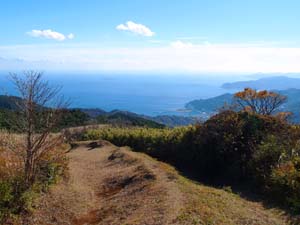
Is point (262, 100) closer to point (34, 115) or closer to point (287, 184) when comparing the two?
point (287, 184)

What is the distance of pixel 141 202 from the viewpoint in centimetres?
1002

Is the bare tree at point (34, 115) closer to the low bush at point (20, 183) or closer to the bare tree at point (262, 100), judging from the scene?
the low bush at point (20, 183)

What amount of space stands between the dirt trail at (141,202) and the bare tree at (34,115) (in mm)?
1252

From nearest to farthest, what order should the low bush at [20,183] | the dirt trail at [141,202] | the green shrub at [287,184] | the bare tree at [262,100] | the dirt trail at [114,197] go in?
the dirt trail at [141,202]
the dirt trail at [114,197]
the low bush at [20,183]
the green shrub at [287,184]
the bare tree at [262,100]

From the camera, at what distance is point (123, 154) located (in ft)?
56.2

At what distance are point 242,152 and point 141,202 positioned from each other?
18.6ft

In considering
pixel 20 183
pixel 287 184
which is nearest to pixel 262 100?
pixel 287 184

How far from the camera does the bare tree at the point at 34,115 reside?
10406 mm

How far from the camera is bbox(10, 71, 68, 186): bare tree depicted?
10.4 meters

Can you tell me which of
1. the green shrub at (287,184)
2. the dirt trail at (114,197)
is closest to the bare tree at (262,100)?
the dirt trail at (114,197)

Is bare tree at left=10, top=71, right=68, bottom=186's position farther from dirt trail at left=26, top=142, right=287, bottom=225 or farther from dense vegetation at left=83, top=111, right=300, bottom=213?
dense vegetation at left=83, top=111, right=300, bottom=213

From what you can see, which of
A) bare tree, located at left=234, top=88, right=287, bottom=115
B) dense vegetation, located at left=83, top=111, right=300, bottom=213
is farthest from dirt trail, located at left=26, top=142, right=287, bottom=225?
bare tree, located at left=234, top=88, right=287, bottom=115

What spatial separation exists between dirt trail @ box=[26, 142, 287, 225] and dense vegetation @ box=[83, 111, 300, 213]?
1155 mm

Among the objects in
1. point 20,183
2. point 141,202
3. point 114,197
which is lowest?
point 114,197
